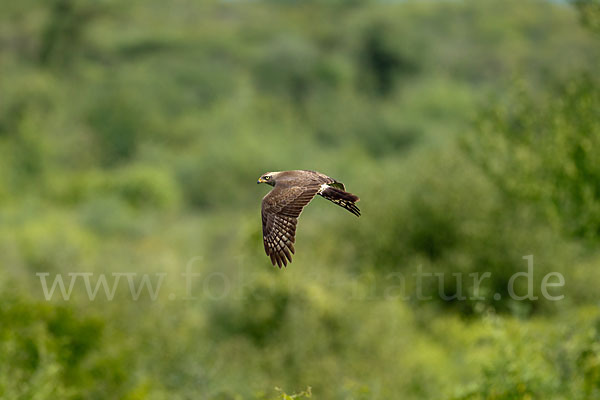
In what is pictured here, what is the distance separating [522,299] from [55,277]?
1833cm

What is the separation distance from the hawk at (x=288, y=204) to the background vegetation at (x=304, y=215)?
4.74 ft

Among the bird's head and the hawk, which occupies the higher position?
the bird's head

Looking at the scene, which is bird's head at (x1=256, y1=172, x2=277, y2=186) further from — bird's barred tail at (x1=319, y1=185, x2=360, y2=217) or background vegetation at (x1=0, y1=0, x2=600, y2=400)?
background vegetation at (x1=0, y1=0, x2=600, y2=400)

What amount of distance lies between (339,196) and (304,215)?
42.3 meters

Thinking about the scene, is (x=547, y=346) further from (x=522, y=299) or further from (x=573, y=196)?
(x=522, y=299)

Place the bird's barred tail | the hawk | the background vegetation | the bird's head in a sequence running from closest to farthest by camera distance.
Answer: the bird's barred tail < the hawk < the bird's head < the background vegetation

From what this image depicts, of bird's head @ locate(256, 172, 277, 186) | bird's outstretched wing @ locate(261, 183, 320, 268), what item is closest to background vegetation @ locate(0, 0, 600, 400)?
bird's outstretched wing @ locate(261, 183, 320, 268)

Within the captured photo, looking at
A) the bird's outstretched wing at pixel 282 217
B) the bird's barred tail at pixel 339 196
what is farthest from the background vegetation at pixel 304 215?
the bird's barred tail at pixel 339 196

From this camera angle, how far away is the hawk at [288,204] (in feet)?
32.3

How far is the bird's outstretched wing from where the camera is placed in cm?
987

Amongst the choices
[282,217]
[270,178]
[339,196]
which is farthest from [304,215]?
[339,196]

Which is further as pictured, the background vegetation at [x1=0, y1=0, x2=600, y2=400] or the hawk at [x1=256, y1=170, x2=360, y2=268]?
the background vegetation at [x1=0, y1=0, x2=600, y2=400]

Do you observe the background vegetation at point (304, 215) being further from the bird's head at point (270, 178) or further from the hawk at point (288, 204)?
the bird's head at point (270, 178)

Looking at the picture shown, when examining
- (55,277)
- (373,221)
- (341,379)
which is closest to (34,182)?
(55,277)
